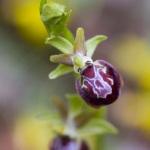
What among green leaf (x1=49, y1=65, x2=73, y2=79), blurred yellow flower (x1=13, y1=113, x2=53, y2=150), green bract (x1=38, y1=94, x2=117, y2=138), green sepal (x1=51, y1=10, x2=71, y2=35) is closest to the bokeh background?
blurred yellow flower (x1=13, y1=113, x2=53, y2=150)

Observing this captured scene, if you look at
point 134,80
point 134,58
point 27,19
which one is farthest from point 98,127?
point 27,19

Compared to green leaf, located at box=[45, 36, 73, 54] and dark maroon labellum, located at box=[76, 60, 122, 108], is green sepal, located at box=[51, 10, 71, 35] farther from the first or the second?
dark maroon labellum, located at box=[76, 60, 122, 108]

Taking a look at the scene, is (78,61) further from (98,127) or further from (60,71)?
(98,127)

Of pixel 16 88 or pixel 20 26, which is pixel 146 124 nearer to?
pixel 16 88

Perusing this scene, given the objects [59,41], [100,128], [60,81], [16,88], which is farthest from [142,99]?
[59,41]

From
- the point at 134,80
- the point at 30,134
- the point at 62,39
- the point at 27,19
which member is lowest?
the point at 62,39

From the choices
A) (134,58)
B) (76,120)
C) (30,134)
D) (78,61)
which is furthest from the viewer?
(134,58)
